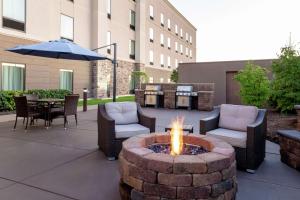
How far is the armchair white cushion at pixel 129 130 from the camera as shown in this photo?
4258 millimetres

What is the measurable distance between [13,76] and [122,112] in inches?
369

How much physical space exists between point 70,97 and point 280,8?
41.1 ft

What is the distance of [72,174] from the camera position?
3.48m

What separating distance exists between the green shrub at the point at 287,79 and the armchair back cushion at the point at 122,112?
18.9ft

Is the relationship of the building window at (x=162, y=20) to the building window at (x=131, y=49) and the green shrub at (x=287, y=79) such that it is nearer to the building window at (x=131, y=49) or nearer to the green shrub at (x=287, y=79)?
the building window at (x=131, y=49)

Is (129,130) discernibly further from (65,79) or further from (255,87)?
(65,79)

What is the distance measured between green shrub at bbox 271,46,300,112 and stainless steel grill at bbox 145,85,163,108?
249 inches

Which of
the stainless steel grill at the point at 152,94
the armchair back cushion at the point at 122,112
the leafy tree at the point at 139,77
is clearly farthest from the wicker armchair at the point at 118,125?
the leafy tree at the point at 139,77

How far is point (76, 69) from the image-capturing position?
627 inches

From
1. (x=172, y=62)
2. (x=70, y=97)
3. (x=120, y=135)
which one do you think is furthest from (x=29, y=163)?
(x=172, y=62)

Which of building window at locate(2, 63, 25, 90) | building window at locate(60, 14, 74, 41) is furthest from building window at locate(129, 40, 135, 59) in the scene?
building window at locate(2, 63, 25, 90)

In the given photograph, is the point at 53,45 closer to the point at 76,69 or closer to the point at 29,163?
the point at 29,163

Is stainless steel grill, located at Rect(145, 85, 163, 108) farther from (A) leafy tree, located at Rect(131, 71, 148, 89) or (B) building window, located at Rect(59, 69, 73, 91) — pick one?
(A) leafy tree, located at Rect(131, 71, 148, 89)

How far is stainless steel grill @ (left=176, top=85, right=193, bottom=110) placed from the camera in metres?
12.6
